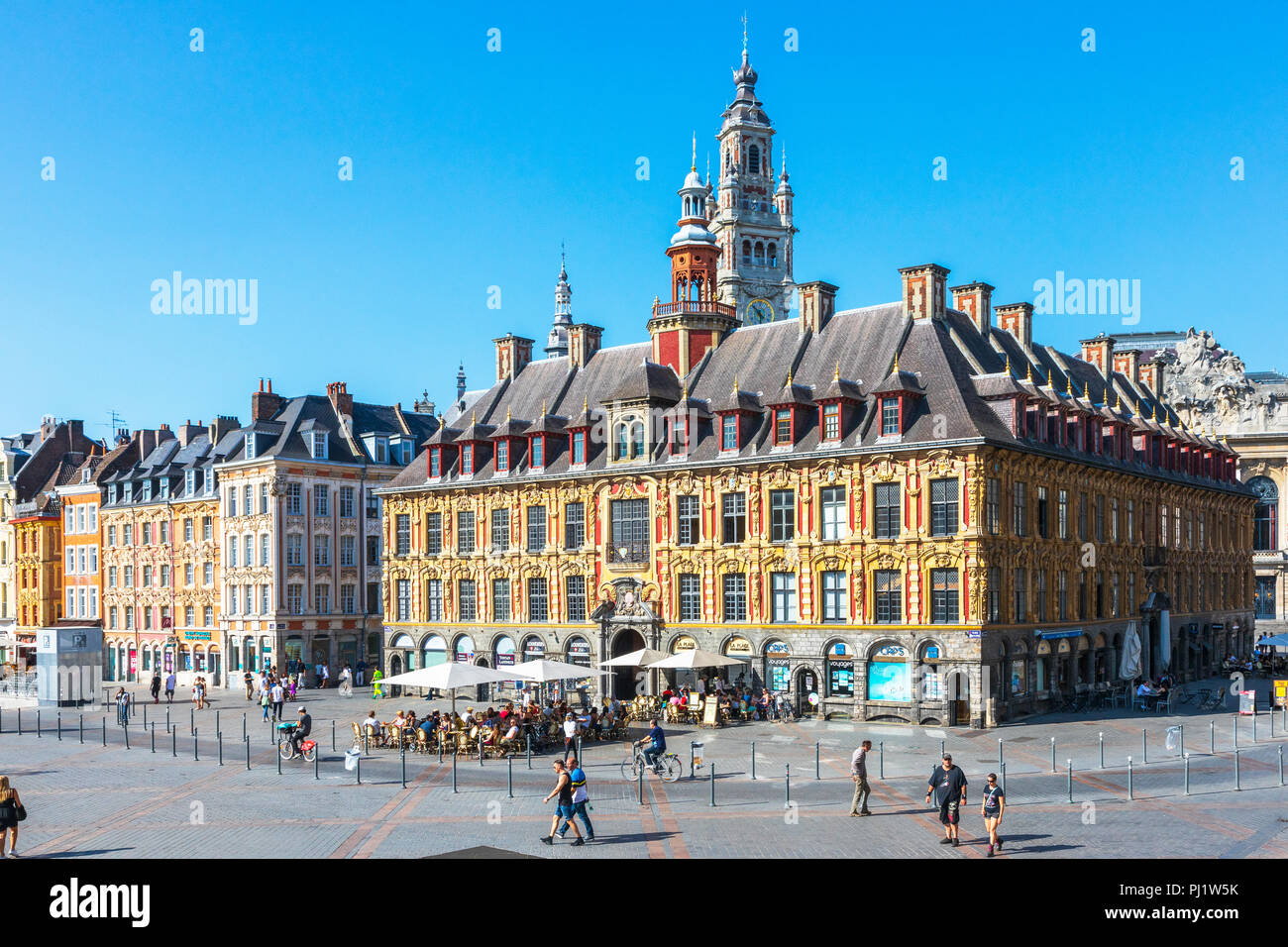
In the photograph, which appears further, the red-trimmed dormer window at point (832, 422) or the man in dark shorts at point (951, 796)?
the red-trimmed dormer window at point (832, 422)

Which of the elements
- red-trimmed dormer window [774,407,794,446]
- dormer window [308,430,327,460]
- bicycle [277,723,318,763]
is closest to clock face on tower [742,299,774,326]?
dormer window [308,430,327,460]

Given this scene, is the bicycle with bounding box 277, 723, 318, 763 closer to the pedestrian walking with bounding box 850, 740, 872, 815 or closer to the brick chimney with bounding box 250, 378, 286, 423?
the pedestrian walking with bounding box 850, 740, 872, 815

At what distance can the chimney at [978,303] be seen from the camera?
5350 centimetres

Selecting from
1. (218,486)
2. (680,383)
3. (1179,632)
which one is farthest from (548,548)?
(1179,632)

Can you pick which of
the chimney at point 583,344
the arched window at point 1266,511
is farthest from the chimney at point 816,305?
the arched window at point 1266,511

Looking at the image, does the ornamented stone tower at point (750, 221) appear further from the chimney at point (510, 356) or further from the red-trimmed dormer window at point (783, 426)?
the red-trimmed dormer window at point (783, 426)

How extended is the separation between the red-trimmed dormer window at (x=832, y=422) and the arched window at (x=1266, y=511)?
49.8m

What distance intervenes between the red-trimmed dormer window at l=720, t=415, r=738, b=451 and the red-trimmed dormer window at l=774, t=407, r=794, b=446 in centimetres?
183

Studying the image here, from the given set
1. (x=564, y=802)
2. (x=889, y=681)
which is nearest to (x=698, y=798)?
(x=564, y=802)

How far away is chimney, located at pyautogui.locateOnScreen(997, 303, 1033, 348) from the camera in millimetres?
57312

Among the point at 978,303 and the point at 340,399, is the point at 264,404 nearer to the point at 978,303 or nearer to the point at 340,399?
the point at 340,399

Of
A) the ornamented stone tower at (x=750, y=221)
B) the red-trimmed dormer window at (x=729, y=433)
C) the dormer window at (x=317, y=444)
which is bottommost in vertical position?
the red-trimmed dormer window at (x=729, y=433)
